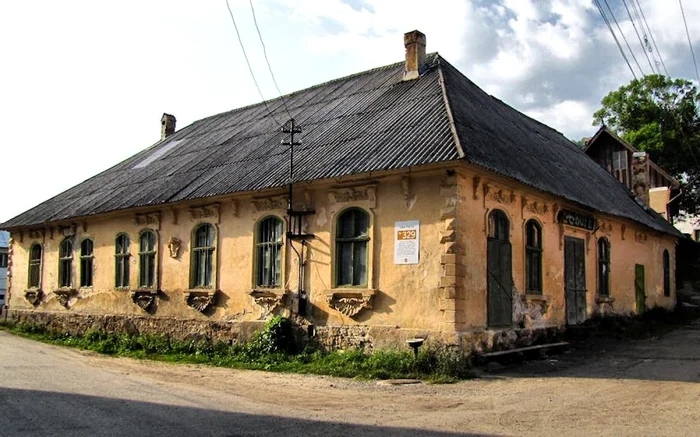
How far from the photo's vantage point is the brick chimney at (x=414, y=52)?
1625 centimetres

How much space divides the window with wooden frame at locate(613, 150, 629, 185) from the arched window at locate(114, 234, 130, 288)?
708 inches

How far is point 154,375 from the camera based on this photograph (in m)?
11.3

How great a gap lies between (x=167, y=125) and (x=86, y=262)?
8930mm

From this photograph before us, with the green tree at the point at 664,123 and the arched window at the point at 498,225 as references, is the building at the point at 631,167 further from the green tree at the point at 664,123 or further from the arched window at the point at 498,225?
the arched window at the point at 498,225

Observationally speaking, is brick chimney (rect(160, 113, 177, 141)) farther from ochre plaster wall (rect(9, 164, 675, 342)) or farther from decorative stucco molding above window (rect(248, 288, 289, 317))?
decorative stucco molding above window (rect(248, 288, 289, 317))

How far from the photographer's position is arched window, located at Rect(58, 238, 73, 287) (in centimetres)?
1977

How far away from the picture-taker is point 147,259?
17.0 m

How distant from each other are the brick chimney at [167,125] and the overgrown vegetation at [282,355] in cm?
1086

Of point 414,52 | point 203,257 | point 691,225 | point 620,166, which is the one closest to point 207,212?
point 203,257

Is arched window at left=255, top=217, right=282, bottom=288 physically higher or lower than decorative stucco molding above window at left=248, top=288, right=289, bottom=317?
higher

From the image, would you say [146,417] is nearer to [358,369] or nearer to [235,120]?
[358,369]

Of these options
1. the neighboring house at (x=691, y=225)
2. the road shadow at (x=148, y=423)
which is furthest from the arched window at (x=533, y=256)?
the neighboring house at (x=691, y=225)

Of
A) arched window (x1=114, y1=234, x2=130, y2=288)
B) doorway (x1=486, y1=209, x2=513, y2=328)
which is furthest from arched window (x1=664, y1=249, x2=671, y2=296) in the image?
arched window (x1=114, y1=234, x2=130, y2=288)

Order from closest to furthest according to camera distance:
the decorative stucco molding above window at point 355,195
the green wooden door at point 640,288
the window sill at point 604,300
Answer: the decorative stucco molding above window at point 355,195 < the window sill at point 604,300 < the green wooden door at point 640,288
